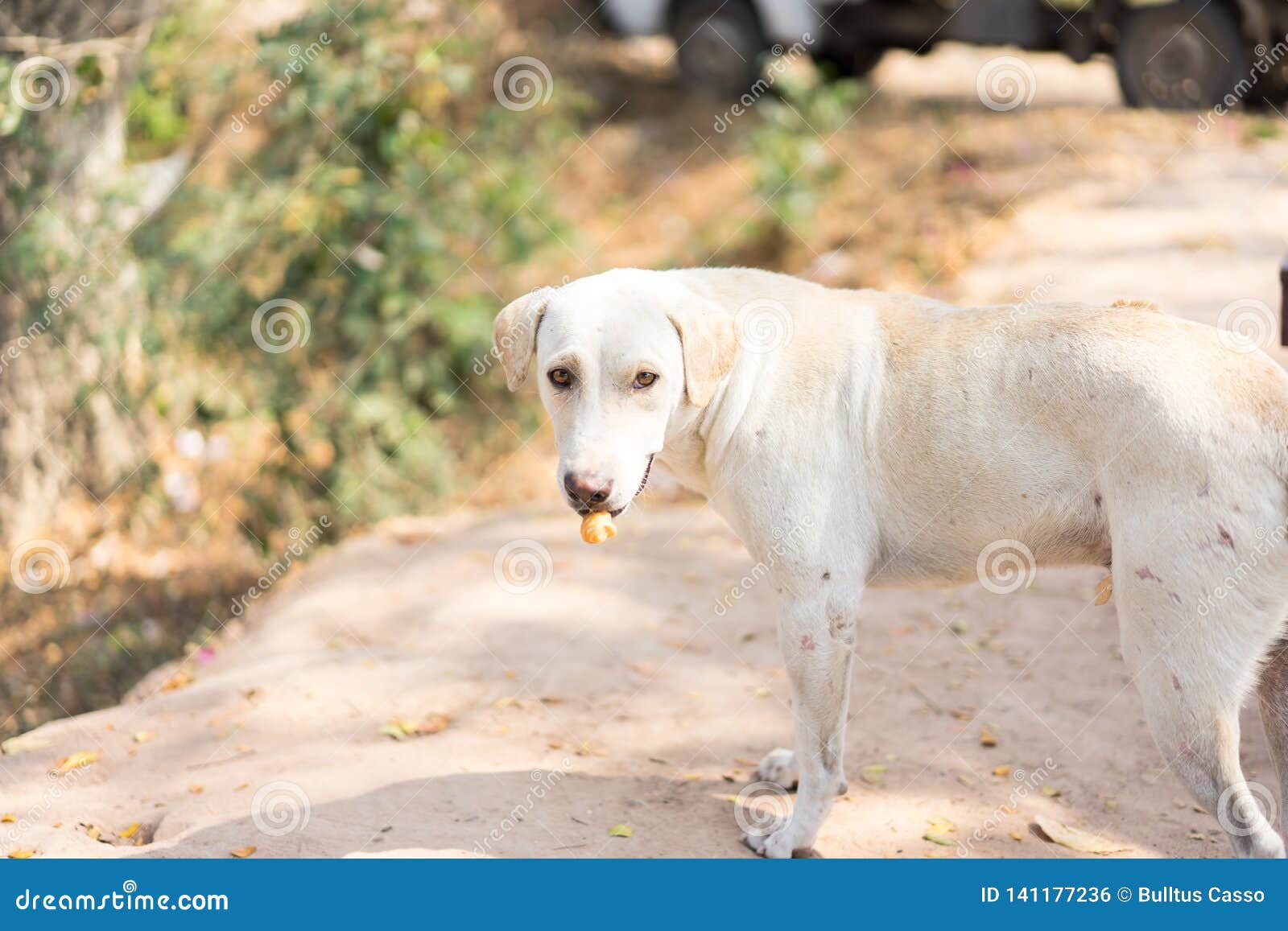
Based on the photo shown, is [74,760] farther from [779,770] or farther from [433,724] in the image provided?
[779,770]

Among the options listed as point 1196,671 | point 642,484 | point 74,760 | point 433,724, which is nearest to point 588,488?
point 642,484

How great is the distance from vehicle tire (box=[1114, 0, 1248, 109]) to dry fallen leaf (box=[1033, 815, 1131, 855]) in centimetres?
867

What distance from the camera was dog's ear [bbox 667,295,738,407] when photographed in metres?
3.82

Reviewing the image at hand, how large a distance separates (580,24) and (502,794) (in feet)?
37.5

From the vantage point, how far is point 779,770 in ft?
15.8

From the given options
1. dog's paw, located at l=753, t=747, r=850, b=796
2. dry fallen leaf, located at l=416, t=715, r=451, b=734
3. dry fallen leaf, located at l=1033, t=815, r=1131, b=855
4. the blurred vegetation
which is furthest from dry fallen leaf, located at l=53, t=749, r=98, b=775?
dry fallen leaf, located at l=1033, t=815, r=1131, b=855

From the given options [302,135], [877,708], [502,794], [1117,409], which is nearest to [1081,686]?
[877,708]

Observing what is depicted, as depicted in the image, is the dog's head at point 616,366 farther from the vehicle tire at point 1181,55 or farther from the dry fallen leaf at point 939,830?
the vehicle tire at point 1181,55

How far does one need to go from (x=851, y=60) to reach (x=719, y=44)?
4.58 ft

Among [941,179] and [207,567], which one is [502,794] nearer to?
[207,567]

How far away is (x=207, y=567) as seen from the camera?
8.35m

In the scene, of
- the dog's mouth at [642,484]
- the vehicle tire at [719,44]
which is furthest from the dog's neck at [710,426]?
the vehicle tire at [719,44]

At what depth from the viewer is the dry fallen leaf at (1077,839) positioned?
4.35 m

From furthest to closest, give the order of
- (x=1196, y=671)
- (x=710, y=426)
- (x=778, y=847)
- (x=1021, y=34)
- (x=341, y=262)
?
(x=1021, y=34)
(x=341, y=262)
(x=778, y=847)
(x=710, y=426)
(x=1196, y=671)
